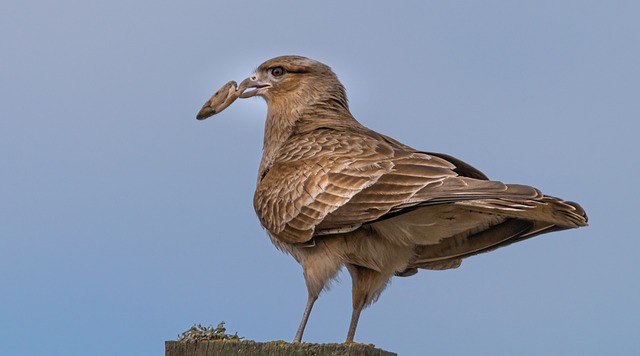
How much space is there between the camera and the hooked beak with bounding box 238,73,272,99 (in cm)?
867

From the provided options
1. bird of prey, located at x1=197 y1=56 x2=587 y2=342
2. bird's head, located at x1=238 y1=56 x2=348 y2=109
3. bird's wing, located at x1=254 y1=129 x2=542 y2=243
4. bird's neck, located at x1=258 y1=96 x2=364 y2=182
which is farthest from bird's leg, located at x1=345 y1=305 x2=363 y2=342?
bird's head, located at x1=238 y1=56 x2=348 y2=109

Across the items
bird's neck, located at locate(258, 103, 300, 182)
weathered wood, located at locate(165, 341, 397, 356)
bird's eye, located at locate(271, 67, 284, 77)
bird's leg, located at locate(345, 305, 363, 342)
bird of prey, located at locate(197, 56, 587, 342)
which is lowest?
weathered wood, located at locate(165, 341, 397, 356)

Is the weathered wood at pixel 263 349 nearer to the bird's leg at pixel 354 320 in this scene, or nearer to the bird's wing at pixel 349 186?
the bird's wing at pixel 349 186

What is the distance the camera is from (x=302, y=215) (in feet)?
22.9

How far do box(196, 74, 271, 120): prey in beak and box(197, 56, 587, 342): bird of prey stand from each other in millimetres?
766

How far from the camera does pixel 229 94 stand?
347 inches

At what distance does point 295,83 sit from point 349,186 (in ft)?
6.85

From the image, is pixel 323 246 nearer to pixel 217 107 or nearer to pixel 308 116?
pixel 308 116

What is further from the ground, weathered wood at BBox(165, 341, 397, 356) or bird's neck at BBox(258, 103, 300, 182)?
bird's neck at BBox(258, 103, 300, 182)

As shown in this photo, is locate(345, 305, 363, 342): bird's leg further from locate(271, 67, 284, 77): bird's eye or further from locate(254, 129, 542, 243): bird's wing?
locate(271, 67, 284, 77): bird's eye

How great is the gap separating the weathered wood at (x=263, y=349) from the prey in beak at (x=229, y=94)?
10.3 ft

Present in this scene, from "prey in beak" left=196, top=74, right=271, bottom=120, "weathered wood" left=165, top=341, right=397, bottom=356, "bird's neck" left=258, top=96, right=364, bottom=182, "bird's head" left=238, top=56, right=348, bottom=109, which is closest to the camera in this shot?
"weathered wood" left=165, top=341, right=397, bottom=356

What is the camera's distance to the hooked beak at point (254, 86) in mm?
8672

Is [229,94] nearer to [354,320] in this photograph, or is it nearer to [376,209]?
[354,320]
